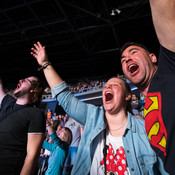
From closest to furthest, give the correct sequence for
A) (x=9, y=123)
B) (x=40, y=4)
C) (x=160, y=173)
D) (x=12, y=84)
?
(x=160, y=173)
(x=9, y=123)
(x=40, y=4)
(x=12, y=84)

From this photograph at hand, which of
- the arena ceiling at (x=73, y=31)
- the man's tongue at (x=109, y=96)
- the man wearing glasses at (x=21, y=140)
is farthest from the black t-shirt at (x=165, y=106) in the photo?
the arena ceiling at (x=73, y=31)

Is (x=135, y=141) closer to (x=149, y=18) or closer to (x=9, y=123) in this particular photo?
(x=9, y=123)

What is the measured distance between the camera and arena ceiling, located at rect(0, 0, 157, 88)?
667 cm

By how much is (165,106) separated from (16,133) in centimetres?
145

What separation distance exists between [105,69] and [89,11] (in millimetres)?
4918

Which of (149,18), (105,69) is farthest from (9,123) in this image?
(105,69)

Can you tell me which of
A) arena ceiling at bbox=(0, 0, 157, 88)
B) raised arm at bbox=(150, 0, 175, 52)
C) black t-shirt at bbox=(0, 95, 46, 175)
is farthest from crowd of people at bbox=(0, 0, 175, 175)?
arena ceiling at bbox=(0, 0, 157, 88)

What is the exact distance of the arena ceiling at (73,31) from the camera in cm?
667

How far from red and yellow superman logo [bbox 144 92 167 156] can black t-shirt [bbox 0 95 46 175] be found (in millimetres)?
1184

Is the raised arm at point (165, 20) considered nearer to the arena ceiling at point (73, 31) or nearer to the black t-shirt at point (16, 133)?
the black t-shirt at point (16, 133)

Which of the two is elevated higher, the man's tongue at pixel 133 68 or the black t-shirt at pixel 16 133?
the man's tongue at pixel 133 68

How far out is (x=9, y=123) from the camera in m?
1.54

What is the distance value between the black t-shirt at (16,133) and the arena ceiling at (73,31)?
6135mm

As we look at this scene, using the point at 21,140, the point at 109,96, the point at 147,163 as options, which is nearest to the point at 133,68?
the point at 109,96
